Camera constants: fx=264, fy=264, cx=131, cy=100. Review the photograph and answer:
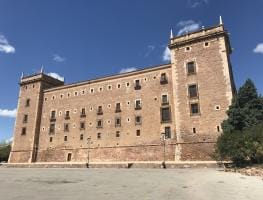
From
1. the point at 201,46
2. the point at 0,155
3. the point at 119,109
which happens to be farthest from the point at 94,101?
the point at 0,155

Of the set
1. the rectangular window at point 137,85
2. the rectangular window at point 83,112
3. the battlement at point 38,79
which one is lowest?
the rectangular window at point 83,112

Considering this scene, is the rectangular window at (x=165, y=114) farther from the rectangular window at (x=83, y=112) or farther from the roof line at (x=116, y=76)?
the rectangular window at (x=83, y=112)

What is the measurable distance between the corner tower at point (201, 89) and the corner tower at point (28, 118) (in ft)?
81.9

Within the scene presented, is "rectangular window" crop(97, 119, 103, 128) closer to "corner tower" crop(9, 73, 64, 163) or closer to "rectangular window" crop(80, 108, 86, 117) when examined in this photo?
"rectangular window" crop(80, 108, 86, 117)

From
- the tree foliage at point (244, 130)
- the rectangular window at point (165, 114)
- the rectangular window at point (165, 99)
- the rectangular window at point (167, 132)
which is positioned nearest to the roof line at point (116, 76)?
the rectangular window at point (165, 99)

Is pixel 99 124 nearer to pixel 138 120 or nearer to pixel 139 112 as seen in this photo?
pixel 138 120

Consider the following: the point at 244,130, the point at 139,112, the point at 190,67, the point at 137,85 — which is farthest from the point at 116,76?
the point at 244,130

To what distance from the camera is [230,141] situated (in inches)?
936

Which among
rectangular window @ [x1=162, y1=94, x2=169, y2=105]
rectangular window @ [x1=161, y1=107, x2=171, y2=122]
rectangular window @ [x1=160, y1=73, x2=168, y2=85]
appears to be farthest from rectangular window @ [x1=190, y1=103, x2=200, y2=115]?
rectangular window @ [x1=160, y1=73, x2=168, y2=85]

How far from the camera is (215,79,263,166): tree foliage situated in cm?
2298

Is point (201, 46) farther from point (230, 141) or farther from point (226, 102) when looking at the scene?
point (230, 141)

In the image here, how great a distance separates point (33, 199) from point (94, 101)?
3205 cm

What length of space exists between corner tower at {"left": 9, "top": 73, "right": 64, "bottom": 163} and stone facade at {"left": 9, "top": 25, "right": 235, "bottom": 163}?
16cm

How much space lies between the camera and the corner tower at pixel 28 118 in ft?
146
